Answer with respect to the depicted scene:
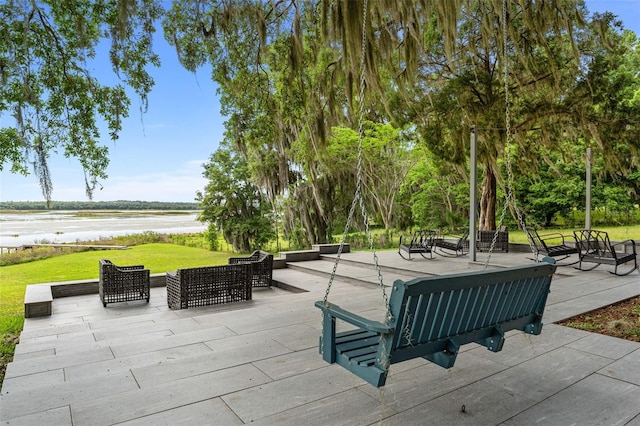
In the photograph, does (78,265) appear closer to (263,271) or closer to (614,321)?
(263,271)

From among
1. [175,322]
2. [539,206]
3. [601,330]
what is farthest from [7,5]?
[539,206]

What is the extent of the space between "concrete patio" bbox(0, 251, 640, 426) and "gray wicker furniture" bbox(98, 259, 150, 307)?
6.51 ft

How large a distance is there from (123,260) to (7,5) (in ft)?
36.3

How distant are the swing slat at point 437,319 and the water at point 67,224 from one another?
5542 millimetres

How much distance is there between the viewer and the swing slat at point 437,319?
1.97 m

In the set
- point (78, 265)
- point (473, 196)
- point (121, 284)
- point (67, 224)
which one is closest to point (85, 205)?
point (121, 284)

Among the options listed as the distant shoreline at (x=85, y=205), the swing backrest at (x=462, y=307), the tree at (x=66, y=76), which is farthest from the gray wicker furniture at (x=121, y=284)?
the swing backrest at (x=462, y=307)

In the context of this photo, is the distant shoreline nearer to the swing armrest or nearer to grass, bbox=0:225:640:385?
grass, bbox=0:225:640:385

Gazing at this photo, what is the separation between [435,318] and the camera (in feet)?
6.93

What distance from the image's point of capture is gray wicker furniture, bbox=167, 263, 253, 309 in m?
5.72

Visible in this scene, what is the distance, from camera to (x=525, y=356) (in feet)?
9.98

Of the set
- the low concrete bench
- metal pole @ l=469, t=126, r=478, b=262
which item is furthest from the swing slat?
the low concrete bench

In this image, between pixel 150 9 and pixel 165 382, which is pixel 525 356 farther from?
pixel 150 9

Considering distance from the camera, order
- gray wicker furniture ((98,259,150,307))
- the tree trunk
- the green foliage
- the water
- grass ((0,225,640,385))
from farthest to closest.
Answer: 1. the green foliage
2. the tree trunk
3. the water
4. gray wicker furniture ((98,259,150,307))
5. grass ((0,225,640,385))
